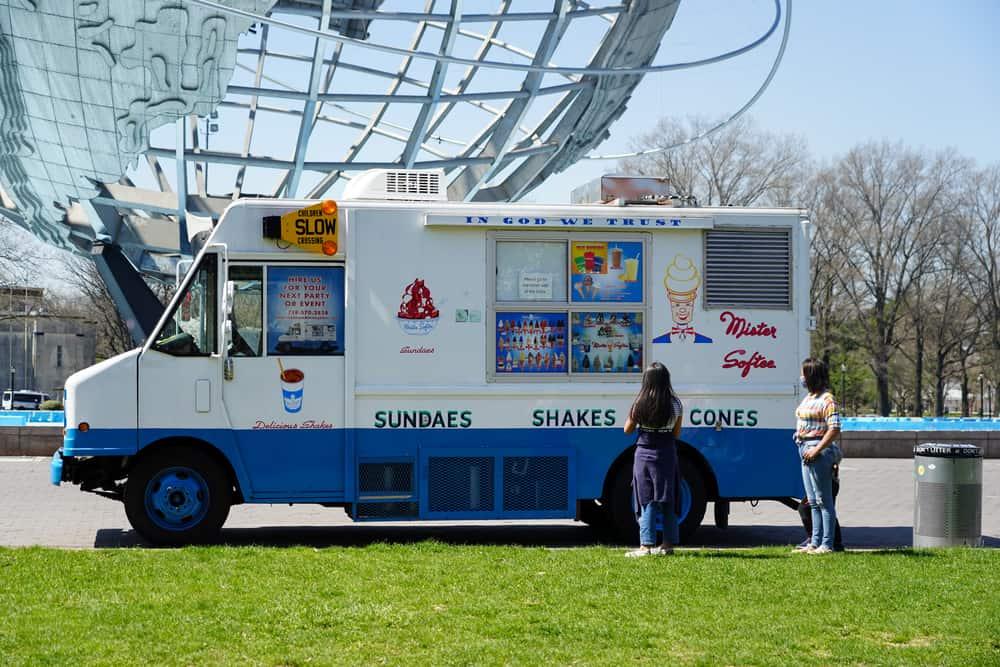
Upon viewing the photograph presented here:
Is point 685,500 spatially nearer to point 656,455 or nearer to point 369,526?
point 656,455

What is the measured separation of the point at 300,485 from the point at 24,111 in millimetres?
13298

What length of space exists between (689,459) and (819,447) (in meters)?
1.53

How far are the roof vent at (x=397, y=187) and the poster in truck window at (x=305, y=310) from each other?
2.56 ft

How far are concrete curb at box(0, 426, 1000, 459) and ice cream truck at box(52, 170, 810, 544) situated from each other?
36.0ft

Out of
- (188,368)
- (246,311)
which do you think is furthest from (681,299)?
(188,368)

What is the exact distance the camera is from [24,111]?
21.2 metres

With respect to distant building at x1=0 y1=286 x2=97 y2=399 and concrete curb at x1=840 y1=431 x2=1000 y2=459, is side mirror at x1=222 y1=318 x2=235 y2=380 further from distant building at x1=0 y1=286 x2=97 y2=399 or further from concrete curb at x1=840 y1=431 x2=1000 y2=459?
distant building at x1=0 y1=286 x2=97 y2=399

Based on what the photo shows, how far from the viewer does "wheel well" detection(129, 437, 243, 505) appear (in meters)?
10.4

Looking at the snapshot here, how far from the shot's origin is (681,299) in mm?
10906

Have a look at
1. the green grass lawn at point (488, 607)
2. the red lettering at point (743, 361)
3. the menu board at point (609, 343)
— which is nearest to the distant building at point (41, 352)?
the menu board at point (609, 343)

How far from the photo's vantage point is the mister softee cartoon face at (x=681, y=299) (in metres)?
10.9

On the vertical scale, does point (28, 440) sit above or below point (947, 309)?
below

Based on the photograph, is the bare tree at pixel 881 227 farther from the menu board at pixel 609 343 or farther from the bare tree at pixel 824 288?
the menu board at pixel 609 343

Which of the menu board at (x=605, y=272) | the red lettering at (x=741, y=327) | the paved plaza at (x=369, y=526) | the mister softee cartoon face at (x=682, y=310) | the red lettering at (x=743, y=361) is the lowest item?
the paved plaza at (x=369, y=526)
